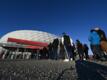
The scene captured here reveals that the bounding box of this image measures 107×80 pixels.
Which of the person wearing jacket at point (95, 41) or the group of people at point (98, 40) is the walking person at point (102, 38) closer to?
the group of people at point (98, 40)

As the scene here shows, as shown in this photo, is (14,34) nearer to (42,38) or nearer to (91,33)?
Result: (42,38)

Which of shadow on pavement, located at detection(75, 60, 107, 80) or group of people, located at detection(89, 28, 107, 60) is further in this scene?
group of people, located at detection(89, 28, 107, 60)

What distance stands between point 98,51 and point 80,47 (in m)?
7.92

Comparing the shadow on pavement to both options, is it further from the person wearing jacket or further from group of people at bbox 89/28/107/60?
the person wearing jacket

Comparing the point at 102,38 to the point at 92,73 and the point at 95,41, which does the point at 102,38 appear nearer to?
the point at 95,41

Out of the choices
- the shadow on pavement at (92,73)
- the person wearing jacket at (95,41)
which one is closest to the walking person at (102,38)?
the person wearing jacket at (95,41)

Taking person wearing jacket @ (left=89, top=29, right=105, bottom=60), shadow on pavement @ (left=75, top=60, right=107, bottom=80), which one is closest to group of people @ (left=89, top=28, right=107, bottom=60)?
person wearing jacket @ (left=89, top=29, right=105, bottom=60)

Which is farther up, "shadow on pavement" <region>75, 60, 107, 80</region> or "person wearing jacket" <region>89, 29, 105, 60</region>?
"person wearing jacket" <region>89, 29, 105, 60</region>

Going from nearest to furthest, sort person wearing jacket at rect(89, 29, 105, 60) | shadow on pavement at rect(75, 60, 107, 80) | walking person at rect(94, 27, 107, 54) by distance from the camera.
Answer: shadow on pavement at rect(75, 60, 107, 80) → walking person at rect(94, 27, 107, 54) → person wearing jacket at rect(89, 29, 105, 60)

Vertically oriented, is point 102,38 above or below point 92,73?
above

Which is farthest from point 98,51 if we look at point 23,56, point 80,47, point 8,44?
point 8,44

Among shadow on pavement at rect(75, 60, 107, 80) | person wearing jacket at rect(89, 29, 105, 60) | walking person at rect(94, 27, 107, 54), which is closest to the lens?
shadow on pavement at rect(75, 60, 107, 80)

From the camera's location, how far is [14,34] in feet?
261

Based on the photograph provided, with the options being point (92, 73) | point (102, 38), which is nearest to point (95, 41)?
point (102, 38)
